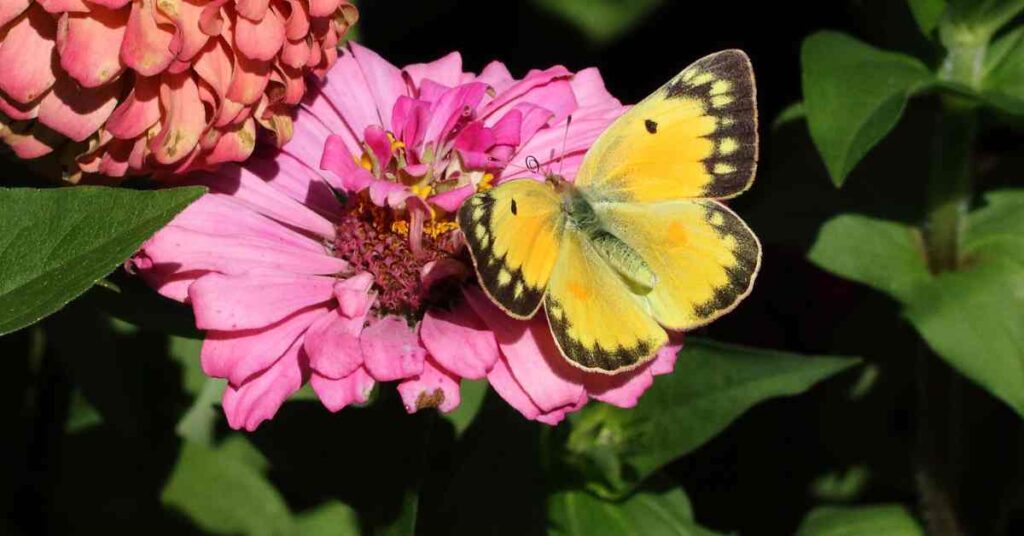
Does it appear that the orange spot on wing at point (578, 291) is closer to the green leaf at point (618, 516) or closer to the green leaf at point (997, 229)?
the green leaf at point (618, 516)

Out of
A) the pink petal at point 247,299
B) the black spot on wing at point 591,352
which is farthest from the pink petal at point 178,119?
the black spot on wing at point 591,352

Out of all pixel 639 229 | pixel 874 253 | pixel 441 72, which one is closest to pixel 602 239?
pixel 639 229

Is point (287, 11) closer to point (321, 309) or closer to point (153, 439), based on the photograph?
point (321, 309)

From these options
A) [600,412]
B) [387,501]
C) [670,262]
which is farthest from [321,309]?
[600,412]

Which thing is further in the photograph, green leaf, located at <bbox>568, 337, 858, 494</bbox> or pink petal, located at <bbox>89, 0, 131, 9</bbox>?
green leaf, located at <bbox>568, 337, 858, 494</bbox>

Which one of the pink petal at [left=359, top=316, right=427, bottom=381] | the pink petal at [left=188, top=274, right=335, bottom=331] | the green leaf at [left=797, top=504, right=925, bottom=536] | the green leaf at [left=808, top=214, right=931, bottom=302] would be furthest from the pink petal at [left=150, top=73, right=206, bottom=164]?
the green leaf at [left=797, top=504, right=925, bottom=536]

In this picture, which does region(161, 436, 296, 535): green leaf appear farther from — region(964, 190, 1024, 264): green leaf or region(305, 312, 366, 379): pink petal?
region(964, 190, 1024, 264): green leaf
